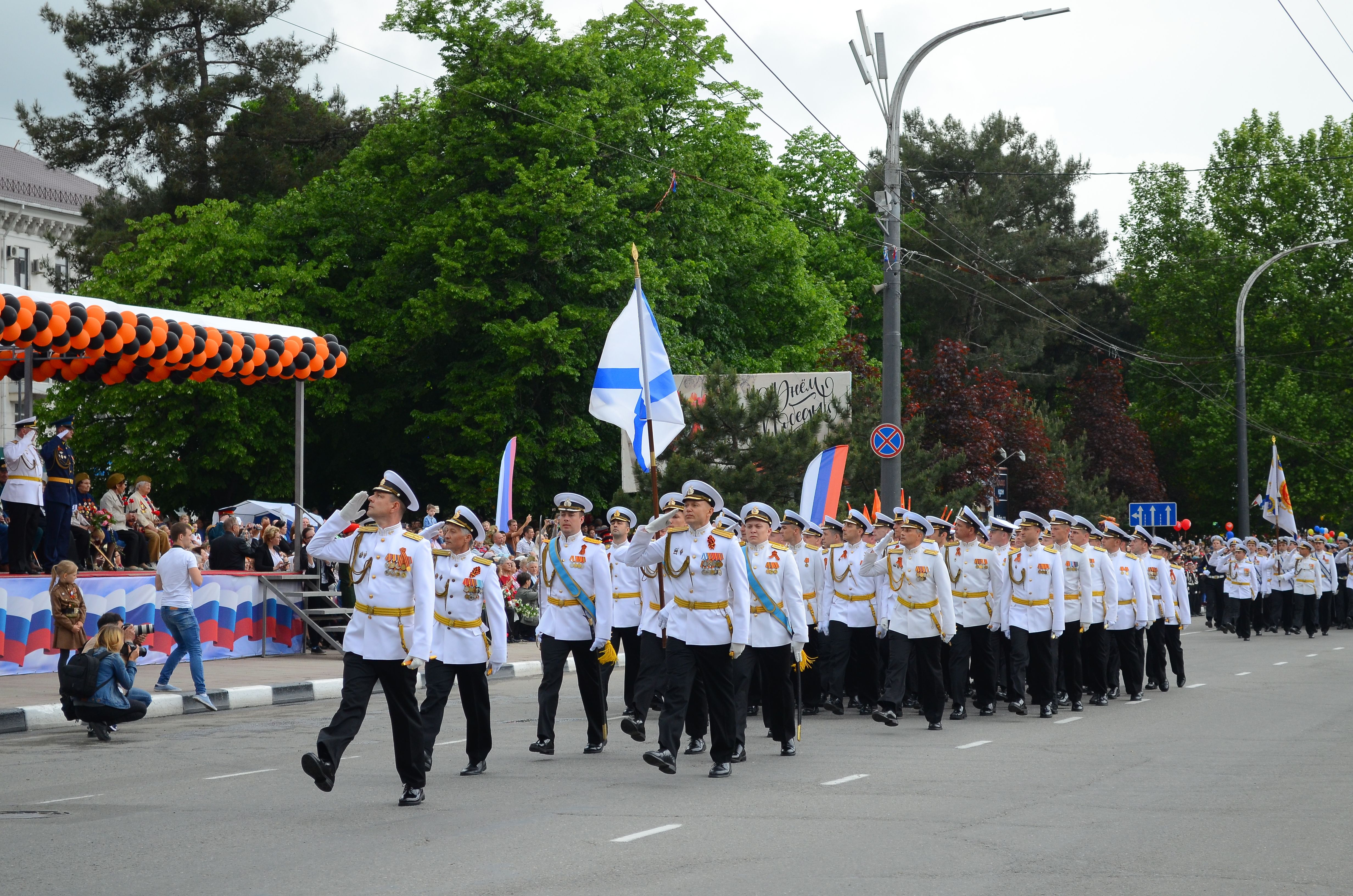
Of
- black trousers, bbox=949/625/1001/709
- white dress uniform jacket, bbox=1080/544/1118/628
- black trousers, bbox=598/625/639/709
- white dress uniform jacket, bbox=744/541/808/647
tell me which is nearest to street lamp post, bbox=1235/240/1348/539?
white dress uniform jacket, bbox=1080/544/1118/628

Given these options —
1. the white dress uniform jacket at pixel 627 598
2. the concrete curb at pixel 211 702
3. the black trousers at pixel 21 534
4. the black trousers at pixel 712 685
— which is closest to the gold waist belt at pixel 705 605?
the black trousers at pixel 712 685

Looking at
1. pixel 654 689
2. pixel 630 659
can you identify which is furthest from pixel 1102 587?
pixel 654 689

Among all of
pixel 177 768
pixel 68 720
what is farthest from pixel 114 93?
pixel 177 768

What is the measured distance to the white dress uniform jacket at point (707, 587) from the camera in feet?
34.0

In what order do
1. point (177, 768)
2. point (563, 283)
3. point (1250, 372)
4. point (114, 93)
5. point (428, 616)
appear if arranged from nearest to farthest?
point (428, 616) < point (177, 768) < point (563, 283) < point (114, 93) < point (1250, 372)

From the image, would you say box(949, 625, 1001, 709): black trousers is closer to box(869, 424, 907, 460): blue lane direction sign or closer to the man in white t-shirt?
box(869, 424, 907, 460): blue lane direction sign

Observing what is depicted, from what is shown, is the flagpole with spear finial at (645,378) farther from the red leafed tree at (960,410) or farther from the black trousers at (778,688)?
the red leafed tree at (960,410)

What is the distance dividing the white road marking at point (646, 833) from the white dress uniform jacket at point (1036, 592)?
7.74 m

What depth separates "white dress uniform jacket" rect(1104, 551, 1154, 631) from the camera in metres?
16.9

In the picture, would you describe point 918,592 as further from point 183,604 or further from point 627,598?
point 183,604

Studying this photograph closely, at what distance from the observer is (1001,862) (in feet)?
24.0

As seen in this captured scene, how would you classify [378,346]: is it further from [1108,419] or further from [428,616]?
[1108,419]

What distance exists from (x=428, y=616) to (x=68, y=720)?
6879 mm

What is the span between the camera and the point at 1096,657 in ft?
54.2
